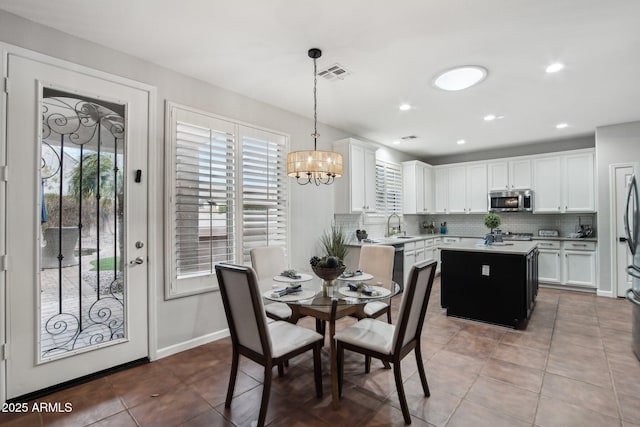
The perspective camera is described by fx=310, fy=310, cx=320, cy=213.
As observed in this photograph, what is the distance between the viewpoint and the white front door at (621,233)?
15.3ft

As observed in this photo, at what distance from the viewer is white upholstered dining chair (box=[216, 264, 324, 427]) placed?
187cm

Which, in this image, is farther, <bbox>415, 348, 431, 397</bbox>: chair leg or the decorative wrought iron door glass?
the decorative wrought iron door glass

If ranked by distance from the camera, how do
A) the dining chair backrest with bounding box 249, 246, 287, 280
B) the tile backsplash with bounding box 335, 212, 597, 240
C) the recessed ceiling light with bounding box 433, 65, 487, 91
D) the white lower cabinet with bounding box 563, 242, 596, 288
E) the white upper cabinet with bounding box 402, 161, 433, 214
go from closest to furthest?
the recessed ceiling light with bounding box 433, 65, 487, 91, the dining chair backrest with bounding box 249, 246, 287, 280, the white lower cabinet with bounding box 563, 242, 596, 288, the tile backsplash with bounding box 335, 212, 597, 240, the white upper cabinet with bounding box 402, 161, 433, 214

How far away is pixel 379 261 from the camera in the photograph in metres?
3.26

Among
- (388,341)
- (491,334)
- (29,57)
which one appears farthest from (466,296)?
(29,57)

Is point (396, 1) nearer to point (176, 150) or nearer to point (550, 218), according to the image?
point (176, 150)

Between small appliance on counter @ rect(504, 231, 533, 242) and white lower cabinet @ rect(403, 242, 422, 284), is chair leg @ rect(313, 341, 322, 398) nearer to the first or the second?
white lower cabinet @ rect(403, 242, 422, 284)

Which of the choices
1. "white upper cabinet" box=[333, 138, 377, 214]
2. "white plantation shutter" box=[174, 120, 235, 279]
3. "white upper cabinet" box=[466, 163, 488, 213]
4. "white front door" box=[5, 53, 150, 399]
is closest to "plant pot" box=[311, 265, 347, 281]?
"white plantation shutter" box=[174, 120, 235, 279]

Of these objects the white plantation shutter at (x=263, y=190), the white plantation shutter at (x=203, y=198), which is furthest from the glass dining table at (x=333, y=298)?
the white plantation shutter at (x=263, y=190)

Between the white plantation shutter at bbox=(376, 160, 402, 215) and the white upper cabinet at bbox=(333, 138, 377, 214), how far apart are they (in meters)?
0.64

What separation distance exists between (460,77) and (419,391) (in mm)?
2925

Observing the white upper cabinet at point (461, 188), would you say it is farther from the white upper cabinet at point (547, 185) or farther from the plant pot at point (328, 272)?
the plant pot at point (328, 272)

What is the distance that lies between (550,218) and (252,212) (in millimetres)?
5720

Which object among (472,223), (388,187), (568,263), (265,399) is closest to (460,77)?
(388,187)
